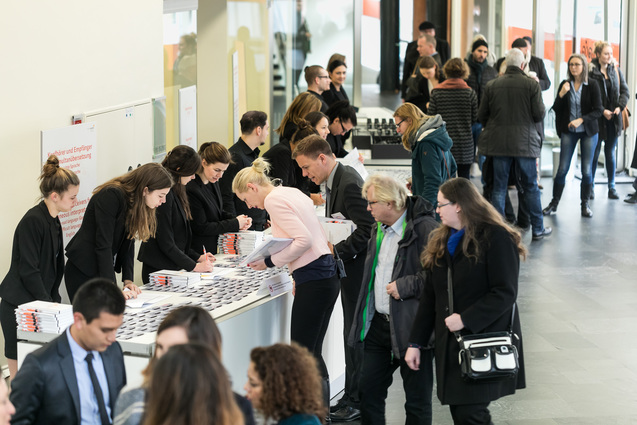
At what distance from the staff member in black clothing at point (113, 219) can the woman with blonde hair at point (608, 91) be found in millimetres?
7899

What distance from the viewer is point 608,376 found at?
671 centimetres

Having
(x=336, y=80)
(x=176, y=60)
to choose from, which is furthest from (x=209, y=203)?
(x=336, y=80)

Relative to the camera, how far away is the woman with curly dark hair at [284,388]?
2.98m

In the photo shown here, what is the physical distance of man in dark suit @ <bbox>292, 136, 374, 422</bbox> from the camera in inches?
226

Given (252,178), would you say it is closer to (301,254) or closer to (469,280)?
(301,254)

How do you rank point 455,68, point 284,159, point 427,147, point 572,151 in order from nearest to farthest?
point 284,159 → point 427,147 → point 455,68 → point 572,151

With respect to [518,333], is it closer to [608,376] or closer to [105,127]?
[608,376]

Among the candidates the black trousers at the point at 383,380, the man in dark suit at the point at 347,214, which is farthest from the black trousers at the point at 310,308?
the black trousers at the point at 383,380

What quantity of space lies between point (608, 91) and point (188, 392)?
10.7 meters

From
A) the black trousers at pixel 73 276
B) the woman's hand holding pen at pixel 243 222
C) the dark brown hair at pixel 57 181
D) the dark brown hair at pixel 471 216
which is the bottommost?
the black trousers at pixel 73 276

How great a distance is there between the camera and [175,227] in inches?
243

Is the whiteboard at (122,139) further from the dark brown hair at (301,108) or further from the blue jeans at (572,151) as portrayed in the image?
the blue jeans at (572,151)

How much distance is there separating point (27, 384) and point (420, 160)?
5246 millimetres

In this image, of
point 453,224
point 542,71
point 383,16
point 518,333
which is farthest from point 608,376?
point 383,16
